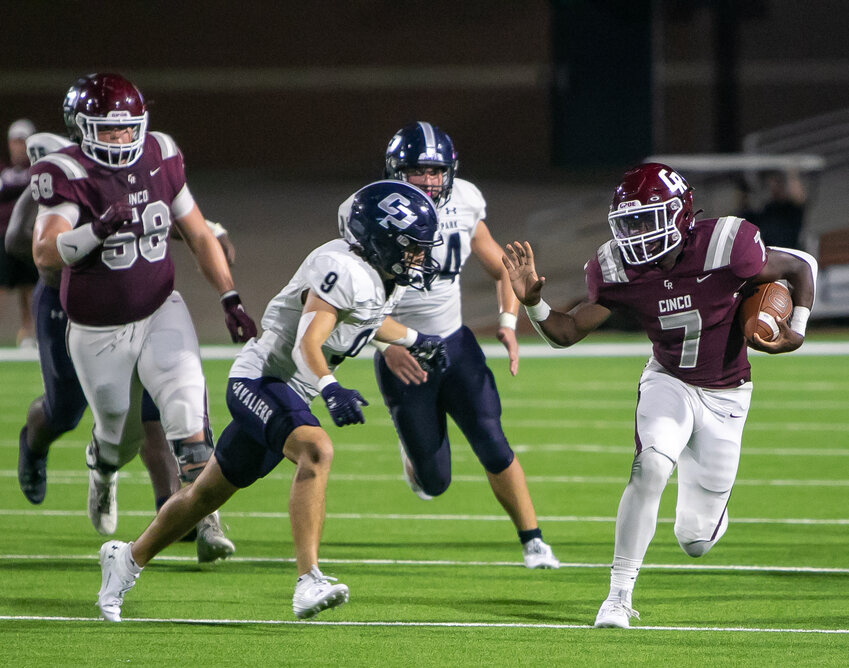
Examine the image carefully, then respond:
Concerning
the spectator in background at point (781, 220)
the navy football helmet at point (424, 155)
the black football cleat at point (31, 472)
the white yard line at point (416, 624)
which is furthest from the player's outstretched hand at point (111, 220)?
the spectator in background at point (781, 220)

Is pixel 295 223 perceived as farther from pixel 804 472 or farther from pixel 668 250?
pixel 668 250

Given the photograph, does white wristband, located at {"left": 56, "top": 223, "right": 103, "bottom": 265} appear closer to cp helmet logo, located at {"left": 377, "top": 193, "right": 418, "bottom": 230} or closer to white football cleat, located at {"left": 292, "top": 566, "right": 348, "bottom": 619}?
cp helmet logo, located at {"left": 377, "top": 193, "right": 418, "bottom": 230}

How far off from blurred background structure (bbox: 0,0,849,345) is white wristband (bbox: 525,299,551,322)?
53.8 feet

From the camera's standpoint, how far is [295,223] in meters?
20.3

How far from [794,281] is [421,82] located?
19405mm

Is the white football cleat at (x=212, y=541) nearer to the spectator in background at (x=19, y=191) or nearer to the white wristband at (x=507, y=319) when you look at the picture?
the white wristband at (x=507, y=319)

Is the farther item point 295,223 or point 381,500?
point 295,223

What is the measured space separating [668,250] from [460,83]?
1950 centimetres

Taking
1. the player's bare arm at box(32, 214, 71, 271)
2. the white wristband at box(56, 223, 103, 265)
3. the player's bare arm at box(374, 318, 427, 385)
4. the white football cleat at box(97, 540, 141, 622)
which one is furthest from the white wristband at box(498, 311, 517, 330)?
the white football cleat at box(97, 540, 141, 622)

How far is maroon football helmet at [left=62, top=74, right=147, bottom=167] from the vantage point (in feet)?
17.2

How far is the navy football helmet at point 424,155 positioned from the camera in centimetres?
556

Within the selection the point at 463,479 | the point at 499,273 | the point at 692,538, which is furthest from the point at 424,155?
the point at 463,479

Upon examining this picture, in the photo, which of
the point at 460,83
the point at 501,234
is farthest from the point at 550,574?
the point at 460,83

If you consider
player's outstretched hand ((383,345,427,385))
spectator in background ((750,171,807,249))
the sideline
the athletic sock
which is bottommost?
the sideline
